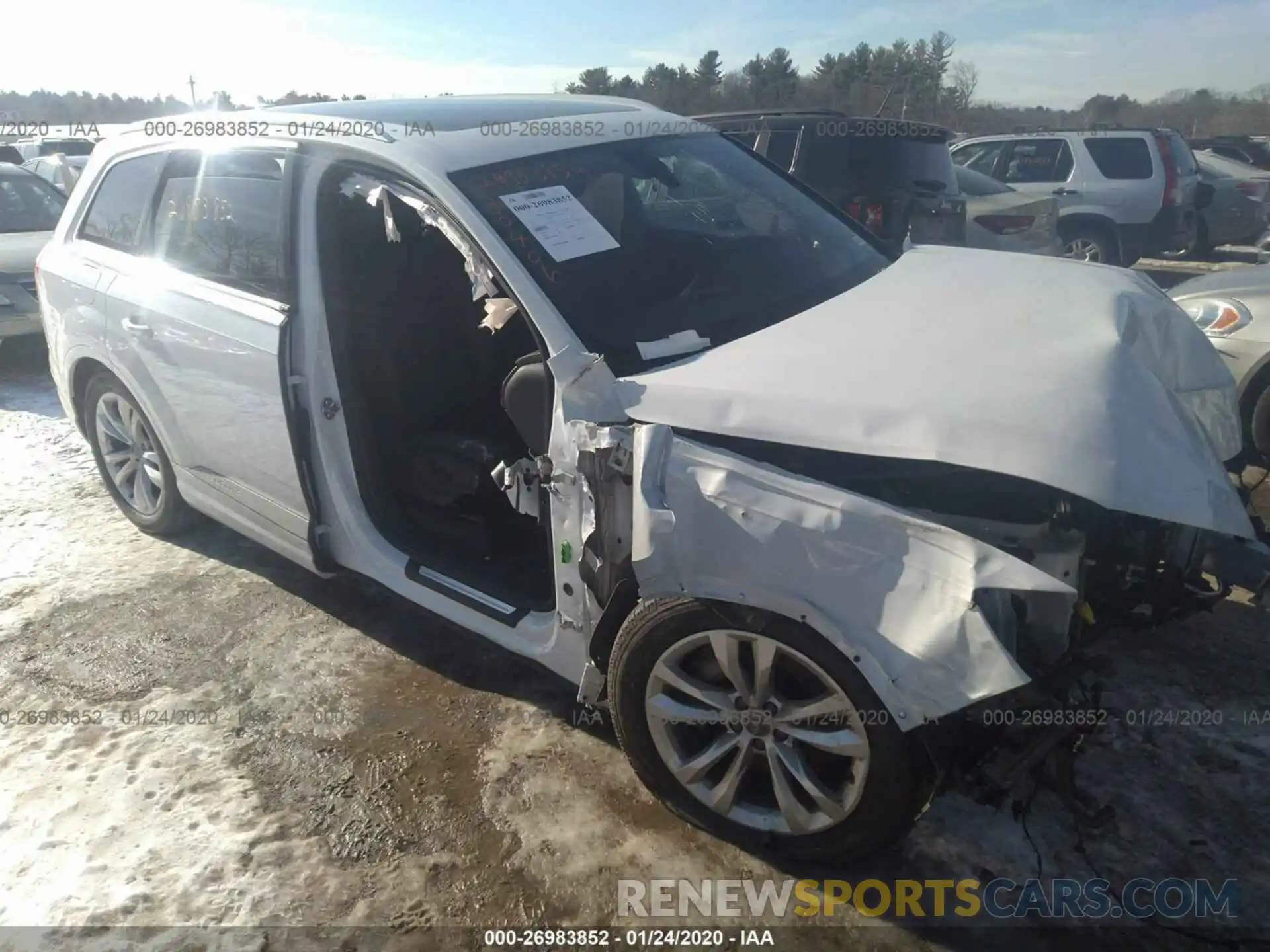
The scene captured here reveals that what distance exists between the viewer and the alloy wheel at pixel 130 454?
4.09 metres

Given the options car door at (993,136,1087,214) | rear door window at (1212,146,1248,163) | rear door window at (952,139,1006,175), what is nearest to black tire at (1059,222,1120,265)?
car door at (993,136,1087,214)

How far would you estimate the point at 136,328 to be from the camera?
3650mm

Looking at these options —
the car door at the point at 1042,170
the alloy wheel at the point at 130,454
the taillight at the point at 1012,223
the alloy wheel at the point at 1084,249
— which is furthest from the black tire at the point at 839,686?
the alloy wheel at the point at 1084,249

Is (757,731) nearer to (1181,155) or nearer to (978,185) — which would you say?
(978,185)

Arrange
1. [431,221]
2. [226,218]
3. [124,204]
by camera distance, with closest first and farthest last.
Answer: [431,221] → [226,218] → [124,204]

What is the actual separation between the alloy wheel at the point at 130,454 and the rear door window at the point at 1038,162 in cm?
964

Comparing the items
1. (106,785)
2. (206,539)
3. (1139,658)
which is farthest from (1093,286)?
(206,539)

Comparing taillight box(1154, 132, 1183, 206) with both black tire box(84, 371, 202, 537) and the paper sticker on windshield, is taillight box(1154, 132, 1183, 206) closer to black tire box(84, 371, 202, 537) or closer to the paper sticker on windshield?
the paper sticker on windshield

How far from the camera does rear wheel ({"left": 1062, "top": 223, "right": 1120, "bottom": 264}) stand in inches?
392

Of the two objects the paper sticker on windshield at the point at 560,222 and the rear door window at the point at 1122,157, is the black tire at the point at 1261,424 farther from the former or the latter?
the rear door window at the point at 1122,157

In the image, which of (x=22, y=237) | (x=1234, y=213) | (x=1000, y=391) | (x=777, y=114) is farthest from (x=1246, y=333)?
(x=22, y=237)

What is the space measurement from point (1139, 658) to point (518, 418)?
2.34m

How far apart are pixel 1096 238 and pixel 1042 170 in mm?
1021

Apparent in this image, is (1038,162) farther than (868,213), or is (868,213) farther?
(1038,162)
